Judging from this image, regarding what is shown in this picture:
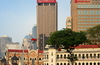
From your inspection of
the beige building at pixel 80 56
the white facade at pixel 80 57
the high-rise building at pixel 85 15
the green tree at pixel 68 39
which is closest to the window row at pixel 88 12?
the high-rise building at pixel 85 15

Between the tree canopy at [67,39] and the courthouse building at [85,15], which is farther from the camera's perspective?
the courthouse building at [85,15]

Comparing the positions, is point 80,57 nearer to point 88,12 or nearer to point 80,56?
point 80,56

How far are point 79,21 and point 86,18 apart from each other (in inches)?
227

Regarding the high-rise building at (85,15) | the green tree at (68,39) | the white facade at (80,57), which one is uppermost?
the high-rise building at (85,15)

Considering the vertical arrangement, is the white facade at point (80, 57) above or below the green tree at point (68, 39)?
below

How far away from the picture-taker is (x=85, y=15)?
615ft

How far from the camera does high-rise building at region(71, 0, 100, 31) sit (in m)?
186

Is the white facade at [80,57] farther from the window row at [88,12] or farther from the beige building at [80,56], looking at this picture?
the window row at [88,12]

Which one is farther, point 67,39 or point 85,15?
point 85,15

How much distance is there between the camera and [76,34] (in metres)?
95.2

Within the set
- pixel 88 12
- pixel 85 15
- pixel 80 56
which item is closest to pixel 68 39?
pixel 80 56

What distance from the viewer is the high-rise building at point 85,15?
186 meters

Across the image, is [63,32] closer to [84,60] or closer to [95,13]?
[84,60]

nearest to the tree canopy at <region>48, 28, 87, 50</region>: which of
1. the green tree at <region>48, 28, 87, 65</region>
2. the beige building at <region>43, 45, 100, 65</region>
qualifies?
the green tree at <region>48, 28, 87, 65</region>
